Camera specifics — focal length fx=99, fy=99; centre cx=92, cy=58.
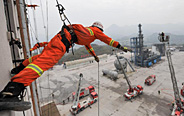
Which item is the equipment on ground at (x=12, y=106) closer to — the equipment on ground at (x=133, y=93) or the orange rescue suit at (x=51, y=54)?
the orange rescue suit at (x=51, y=54)

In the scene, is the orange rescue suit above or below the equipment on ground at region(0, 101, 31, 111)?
above

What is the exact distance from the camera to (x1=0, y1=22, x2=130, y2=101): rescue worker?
174cm

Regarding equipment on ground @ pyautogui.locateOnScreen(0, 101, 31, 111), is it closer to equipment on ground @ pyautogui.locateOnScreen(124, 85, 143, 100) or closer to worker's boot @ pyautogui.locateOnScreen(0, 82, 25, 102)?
worker's boot @ pyautogui.locateOnScreen(0, 82, 25, 102)

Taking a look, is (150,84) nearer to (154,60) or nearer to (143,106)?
(143,106)

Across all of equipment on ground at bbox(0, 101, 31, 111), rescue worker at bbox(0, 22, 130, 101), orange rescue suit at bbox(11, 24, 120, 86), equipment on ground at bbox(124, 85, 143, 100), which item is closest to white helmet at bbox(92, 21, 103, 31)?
rescue worker at bbox(0, 22, 130, 101)

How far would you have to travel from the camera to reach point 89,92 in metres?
13.5

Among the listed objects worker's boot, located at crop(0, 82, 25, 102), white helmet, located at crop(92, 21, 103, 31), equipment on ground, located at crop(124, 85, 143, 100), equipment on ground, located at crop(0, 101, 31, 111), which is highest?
white helmet, located at crop(92, 21, 103, 31)

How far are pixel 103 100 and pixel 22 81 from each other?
11.3m

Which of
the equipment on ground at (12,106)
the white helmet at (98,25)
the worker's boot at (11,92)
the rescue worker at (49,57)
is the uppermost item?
the white helmet at (98,25)

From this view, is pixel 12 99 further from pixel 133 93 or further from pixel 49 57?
pixel 133 93

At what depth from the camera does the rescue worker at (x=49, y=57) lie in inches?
68.4

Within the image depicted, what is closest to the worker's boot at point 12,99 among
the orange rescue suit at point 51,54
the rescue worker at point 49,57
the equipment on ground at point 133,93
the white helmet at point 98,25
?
the rescue worker at point 49,57

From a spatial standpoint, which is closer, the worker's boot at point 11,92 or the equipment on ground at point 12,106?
the equipment on ground at point 12,106

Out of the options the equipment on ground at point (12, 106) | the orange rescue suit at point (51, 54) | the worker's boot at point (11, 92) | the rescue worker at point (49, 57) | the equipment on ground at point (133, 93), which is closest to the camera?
the equipment on ground at point (12, 106)
